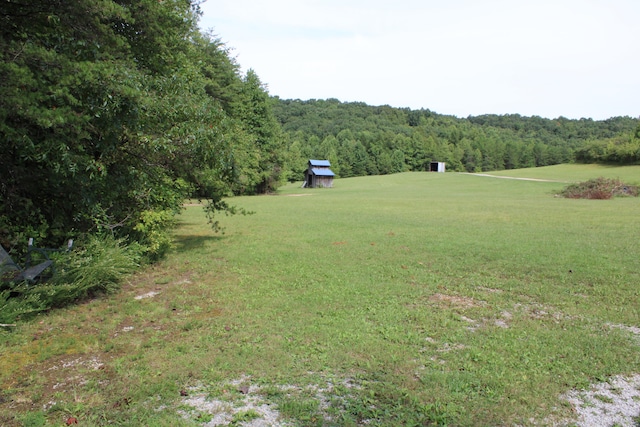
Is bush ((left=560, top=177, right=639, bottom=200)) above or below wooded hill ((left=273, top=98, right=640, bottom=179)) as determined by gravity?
below

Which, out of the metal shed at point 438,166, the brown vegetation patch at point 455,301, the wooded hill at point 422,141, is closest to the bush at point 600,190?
the brown vegetation patch at point 455,301

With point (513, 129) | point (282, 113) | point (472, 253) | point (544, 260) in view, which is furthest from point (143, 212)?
point (513, 129)

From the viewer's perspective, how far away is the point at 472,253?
10.6m

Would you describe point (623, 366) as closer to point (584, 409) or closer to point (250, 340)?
point (584, 409)

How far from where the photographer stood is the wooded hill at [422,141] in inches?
3745

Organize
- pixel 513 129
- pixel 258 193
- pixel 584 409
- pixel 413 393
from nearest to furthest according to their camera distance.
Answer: pixel 584 409 → pixel 413 393 → pixel 258 193 → pixel 513 129

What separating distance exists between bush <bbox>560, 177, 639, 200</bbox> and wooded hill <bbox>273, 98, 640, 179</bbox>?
125ft

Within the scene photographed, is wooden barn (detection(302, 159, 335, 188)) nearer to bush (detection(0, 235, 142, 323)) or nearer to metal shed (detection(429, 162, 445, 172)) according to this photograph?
metal shed (detection(429, 162, 445, 172))

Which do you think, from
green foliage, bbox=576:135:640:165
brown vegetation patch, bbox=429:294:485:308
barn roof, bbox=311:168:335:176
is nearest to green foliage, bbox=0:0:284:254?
brown vegetation patch, bbox=429:294:485:308

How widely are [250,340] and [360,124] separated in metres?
123

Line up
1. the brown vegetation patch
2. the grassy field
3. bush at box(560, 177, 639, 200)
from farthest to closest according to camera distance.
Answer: bush at box(560, 177, 639, 200)
the brown vegetation patch
the grassy field

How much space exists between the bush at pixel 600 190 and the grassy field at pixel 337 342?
22.7m

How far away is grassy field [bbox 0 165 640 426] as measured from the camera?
367 centimetres

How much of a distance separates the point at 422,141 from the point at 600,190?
7661 cm
